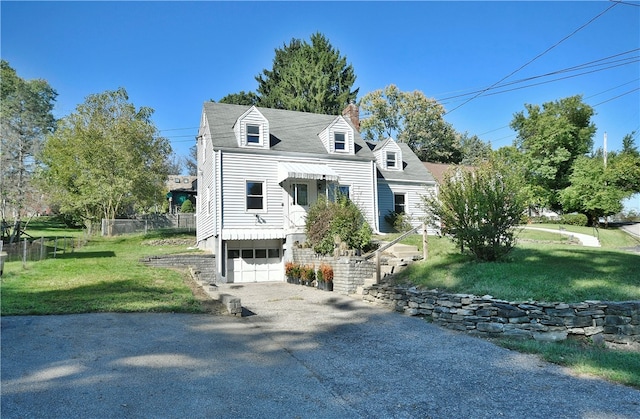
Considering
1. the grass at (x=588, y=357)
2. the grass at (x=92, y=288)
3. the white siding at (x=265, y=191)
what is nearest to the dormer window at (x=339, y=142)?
the white siding at (x=265, y=191)

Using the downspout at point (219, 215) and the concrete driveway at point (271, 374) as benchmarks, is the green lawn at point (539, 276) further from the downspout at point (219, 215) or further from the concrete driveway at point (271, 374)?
the downspout at point (219, 215)

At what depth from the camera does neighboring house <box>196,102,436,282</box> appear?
19.4 metres

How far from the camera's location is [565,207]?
36094 mm

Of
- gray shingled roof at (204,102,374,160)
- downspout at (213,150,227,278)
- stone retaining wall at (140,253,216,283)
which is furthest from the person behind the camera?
gray shingled roof at (204,102,374,160)

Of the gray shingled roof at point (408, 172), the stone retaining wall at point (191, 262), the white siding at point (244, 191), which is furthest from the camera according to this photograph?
the gray shingled roof at point (408, 172)

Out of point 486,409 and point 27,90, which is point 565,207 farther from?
point 27,90

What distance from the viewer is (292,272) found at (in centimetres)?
1808

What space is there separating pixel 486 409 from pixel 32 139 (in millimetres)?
48790

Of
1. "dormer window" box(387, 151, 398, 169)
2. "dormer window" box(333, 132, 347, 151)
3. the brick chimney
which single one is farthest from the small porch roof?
the brick chimney

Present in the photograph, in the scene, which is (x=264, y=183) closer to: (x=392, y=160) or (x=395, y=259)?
(x=395, y=259)

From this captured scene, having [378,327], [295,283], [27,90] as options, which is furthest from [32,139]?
[378,327]

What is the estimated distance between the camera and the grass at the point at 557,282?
6508 mm

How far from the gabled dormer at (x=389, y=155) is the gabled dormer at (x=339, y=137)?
10.5 feet

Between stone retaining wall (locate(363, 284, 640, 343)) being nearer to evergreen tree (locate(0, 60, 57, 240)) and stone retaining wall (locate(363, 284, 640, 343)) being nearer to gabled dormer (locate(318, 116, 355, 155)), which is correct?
gabled dormer (locate(318, 116, 355, 155))
